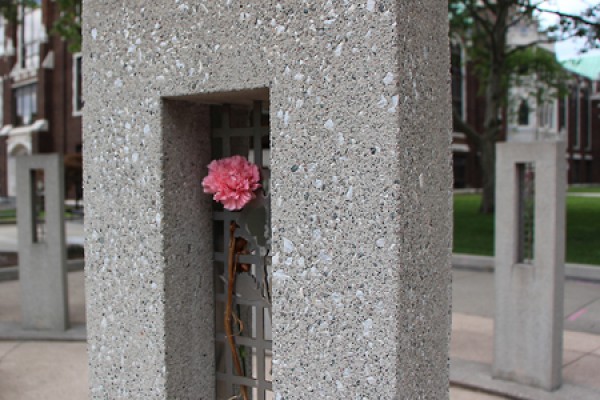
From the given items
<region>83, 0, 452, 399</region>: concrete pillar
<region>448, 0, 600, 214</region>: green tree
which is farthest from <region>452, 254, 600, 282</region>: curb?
<region>83, 0, 452, 399</region>: concrete pillar

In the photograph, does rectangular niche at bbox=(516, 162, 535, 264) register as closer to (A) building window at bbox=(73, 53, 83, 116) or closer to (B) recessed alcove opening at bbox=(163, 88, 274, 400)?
(B) recessed alcove opening at bbox=(163, 88, 274, 400)

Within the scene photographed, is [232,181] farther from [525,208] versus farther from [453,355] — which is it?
[453,355]

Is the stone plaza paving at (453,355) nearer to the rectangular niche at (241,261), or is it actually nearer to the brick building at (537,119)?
the rectangular niche at (241,261)

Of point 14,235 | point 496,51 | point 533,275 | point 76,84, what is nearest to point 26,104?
point 76,84

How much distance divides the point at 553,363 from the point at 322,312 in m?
3.32

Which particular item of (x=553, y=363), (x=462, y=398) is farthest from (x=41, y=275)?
(x=553, y=363)

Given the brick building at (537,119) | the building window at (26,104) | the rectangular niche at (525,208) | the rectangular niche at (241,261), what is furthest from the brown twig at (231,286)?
the building window at (26,104)

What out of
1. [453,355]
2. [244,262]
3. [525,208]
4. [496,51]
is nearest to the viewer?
[244,262]

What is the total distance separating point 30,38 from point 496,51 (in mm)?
26835

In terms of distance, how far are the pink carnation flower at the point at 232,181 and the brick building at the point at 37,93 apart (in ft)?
95.8

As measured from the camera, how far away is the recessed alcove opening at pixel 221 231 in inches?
86.4

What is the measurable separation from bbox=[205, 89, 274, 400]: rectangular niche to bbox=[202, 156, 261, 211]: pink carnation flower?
0.08 m

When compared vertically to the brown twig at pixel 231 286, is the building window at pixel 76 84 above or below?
above

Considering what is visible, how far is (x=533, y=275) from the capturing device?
14.8 ft
